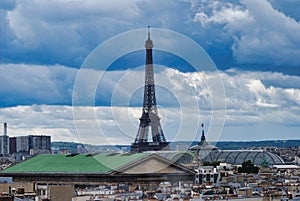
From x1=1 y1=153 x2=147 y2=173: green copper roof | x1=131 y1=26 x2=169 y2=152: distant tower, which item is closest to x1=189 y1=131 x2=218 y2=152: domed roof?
x1=131 y1=26 x2=169 y2=152: distant tower

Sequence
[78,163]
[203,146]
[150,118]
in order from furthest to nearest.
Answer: [203,146] → [150,118] → [78,163]

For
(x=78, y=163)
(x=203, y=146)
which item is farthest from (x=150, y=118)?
(x=203, y=146)

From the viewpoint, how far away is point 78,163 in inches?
3155

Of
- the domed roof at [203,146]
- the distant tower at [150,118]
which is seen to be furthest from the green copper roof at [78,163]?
the domed roof at [203,146]

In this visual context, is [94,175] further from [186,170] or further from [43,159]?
[43,159]

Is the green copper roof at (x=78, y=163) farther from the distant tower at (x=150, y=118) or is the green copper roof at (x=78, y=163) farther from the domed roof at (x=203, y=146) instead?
the domed roof at (x=203, y=146)

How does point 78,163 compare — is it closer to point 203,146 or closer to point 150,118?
point 150,118

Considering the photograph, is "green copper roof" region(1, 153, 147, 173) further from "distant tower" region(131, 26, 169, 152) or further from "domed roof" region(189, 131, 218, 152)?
"domed roof" region(189, 131, 218, 152)

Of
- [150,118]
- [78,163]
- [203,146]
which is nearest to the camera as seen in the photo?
[78,163]

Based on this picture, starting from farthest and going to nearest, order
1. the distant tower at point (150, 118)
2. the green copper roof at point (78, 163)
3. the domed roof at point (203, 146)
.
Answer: the domed roof at point (203, 146), the distant tower at point (150, 118), the green copper roof at point (78, 163)

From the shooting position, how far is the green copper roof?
7631cm

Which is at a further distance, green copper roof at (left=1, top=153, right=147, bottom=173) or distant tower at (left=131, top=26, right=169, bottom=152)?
distant tower at (left=131, top=26, right=169, bottom=152)

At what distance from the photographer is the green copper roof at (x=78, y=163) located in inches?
3004

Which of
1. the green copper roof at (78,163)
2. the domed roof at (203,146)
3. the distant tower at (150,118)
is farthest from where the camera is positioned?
the domed roof at (203,146)
